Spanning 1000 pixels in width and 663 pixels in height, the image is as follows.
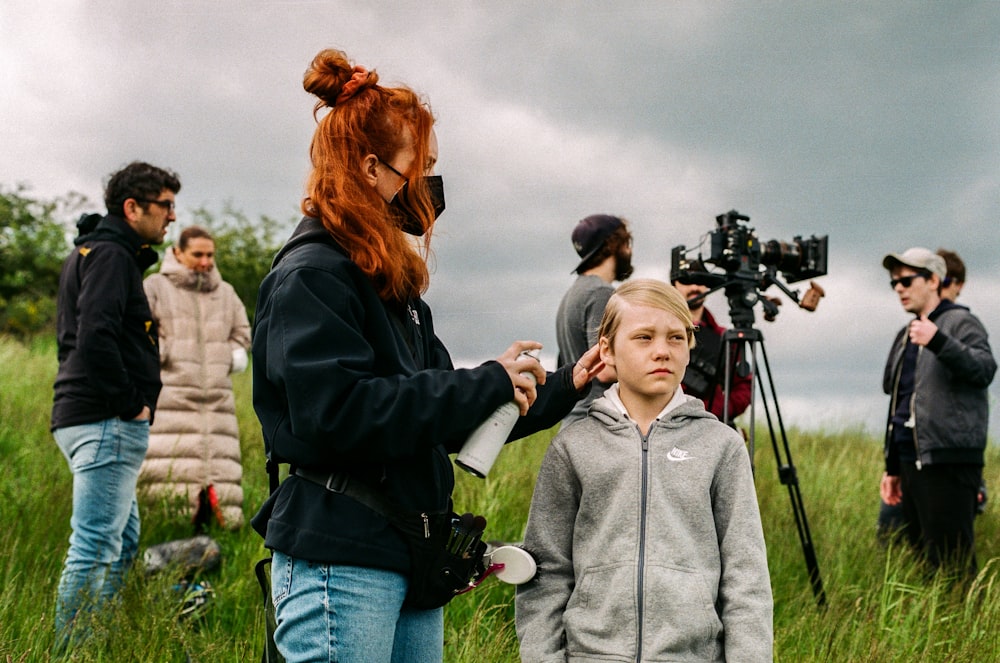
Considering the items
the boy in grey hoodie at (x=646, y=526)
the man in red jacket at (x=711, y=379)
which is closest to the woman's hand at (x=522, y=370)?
the boy in grey hoodie at (x=646, y=526)

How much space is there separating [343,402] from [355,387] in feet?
0.12

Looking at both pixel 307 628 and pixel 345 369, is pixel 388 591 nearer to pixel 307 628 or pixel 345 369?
pixel 307 628

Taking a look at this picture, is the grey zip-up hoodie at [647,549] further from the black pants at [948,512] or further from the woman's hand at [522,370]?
the black pants at [948,512]

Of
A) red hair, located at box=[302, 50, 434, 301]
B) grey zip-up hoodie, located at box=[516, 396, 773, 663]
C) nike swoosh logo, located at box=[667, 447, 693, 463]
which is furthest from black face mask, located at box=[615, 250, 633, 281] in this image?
red hair, located at box=[302, 50, 434, 301]

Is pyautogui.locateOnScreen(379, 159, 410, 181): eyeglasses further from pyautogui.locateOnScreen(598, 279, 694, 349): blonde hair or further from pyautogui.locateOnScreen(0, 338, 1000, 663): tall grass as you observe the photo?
pyautogui.locateOnScreen(0, 338, 1000, 663): tall grass

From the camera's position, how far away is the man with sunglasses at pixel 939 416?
495cm

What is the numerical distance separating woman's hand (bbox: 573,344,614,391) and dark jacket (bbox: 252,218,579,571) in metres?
0.49

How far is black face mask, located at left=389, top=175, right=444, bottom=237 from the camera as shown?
2.00 m

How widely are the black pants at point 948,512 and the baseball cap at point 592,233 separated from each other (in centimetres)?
229

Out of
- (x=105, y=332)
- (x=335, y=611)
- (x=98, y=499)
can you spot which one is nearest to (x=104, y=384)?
(x=105, y=332)

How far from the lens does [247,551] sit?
4.77 metres

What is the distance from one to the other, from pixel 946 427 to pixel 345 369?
433 centimetres

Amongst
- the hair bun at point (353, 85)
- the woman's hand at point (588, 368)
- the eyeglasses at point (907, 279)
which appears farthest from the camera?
the eyeglasses at point (907, 279)

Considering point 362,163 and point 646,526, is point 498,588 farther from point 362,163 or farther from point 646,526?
point 362,163
